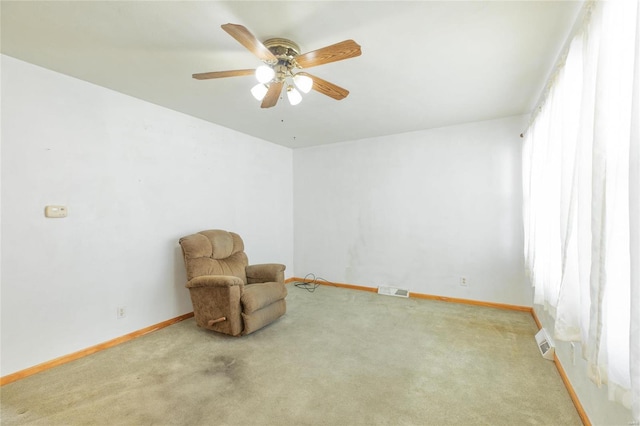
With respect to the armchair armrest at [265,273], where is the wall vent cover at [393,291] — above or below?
below

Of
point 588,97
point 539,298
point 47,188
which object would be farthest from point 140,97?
point 539,298

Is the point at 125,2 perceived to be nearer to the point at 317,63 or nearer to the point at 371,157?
the point at 317,63

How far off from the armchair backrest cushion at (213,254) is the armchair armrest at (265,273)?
8cm

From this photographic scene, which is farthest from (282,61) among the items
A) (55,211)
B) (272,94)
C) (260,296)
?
(55,211)

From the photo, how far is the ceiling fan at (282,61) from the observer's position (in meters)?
1.57

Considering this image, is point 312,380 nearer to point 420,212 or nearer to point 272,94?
point 272,94

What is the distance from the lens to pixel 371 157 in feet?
14.8

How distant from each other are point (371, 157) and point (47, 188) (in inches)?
151

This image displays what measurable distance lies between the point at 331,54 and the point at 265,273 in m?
2.53

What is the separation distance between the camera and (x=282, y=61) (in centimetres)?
192


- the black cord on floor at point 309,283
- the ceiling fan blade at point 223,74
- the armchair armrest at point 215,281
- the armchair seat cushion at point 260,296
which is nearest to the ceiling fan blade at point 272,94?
the ceiling fan blade at point 223,74

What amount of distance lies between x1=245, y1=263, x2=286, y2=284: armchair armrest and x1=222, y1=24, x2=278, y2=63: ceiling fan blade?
230 cm

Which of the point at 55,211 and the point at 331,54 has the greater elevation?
the point at 331,54

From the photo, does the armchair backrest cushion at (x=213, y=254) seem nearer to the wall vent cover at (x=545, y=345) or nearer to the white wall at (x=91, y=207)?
the white wall at (x=91, y=207)
